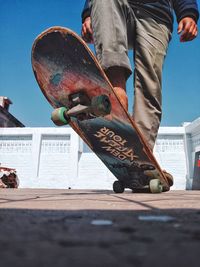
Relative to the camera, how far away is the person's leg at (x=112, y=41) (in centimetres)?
180

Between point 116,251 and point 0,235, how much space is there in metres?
0.21

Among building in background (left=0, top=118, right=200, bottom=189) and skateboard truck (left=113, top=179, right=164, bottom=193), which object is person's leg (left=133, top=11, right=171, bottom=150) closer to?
skateboard truck (left=113, top=179, right=164, bottom=193)

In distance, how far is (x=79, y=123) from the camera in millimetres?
2139

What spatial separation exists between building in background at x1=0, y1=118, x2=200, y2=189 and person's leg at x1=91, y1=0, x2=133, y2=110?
738cm

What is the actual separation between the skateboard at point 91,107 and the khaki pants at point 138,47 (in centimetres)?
14

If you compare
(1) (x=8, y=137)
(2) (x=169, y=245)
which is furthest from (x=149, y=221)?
(1) (x=8, y=137)

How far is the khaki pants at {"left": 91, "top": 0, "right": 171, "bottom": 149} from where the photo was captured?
6.04 ft

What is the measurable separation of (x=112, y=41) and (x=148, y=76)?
1.51 ft

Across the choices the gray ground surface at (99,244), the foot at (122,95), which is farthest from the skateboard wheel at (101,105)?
the gray ground surface at (99,244)

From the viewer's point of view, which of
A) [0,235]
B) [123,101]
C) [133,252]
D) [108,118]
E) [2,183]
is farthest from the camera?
[2,183]

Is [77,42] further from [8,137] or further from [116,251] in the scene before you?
[8,137]

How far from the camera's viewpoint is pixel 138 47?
7.22 ft

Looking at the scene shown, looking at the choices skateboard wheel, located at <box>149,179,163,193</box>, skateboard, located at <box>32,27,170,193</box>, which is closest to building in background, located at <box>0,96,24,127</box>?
skateboard, located at <box>32,27,170,193</box>

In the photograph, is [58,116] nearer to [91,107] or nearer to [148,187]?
[91,107]
